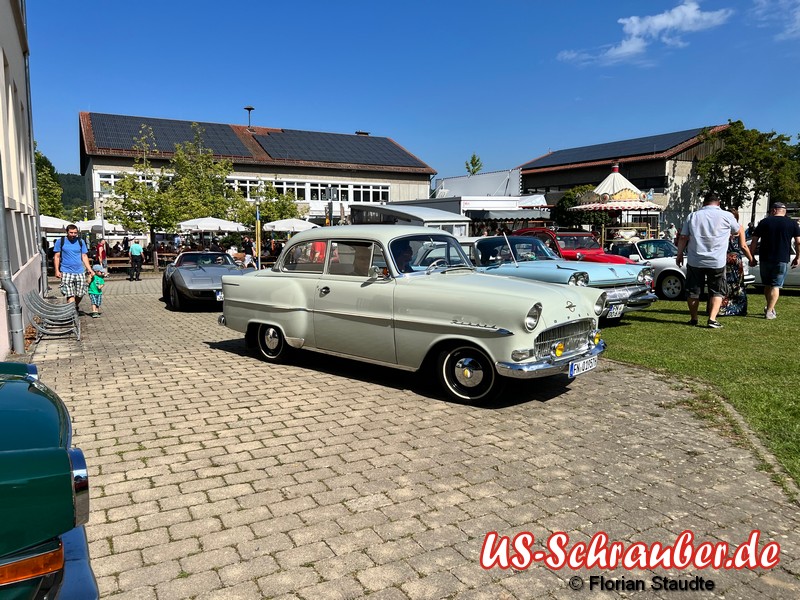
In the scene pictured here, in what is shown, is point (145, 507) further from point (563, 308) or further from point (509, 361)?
point (563, 308)

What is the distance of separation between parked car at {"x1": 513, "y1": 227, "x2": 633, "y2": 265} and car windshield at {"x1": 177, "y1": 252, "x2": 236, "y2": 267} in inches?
289

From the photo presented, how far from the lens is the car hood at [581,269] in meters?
8.63

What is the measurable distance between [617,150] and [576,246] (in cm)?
3744

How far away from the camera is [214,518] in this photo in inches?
131

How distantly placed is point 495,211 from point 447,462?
17743 mm

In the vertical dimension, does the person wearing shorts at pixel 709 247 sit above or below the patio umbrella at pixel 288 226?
below

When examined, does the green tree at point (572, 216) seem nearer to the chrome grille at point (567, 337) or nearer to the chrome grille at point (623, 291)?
the chrome grille at point (623, 291)

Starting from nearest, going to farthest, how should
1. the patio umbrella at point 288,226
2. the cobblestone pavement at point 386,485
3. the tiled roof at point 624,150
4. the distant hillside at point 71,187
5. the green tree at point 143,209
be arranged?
the cobblestone pavement at point 386,485 → the green tree at point 143,209 → the patio umbrella at point 288,226 → the tiled roof at point 624,150 → the distant hillside at point 71,187

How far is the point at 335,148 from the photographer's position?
172ft

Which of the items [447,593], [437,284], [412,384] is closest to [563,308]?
[437,284]

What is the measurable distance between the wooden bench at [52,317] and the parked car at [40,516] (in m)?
7.84

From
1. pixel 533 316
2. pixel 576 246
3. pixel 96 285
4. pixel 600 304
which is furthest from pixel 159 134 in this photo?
pixel 533 316

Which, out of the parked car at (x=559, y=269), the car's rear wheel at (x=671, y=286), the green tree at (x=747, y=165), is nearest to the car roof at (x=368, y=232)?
the parked car at (x=559, y=269)

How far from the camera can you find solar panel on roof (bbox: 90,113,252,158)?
43281mm
